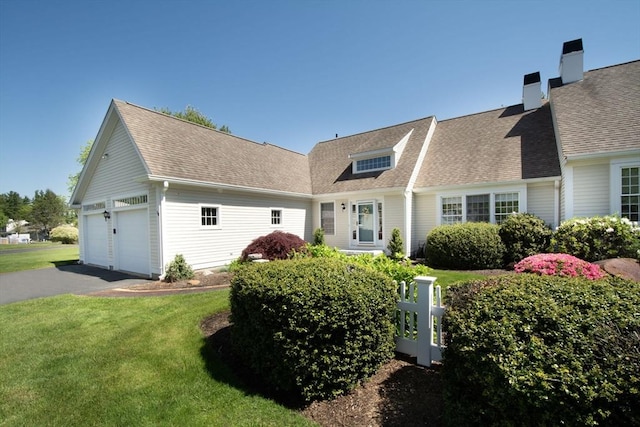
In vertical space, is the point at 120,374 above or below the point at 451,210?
below

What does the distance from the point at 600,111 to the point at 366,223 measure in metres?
10.5

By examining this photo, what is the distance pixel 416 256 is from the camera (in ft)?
45.1

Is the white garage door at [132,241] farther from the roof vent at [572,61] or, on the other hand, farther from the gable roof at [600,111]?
the roof vent at [572,61]

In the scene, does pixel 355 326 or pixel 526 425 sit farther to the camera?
pixel 355 326

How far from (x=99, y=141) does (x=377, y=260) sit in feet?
44.1

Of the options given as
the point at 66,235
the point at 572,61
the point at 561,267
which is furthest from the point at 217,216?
the point at 66,235

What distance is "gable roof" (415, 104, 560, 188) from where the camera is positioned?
11.9m

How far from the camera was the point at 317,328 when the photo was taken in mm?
3211

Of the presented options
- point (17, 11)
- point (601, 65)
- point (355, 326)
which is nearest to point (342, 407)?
point (355, 326)

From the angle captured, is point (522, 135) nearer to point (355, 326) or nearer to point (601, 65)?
point (601, 65)

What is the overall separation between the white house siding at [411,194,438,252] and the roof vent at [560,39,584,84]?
843 cm

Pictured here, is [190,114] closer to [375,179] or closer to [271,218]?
[271,218]

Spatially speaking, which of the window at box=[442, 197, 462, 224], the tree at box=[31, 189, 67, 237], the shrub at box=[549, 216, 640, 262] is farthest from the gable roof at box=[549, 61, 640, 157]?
the tree at box=[31, 189, 67, 237]

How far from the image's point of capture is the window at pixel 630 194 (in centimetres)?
952
